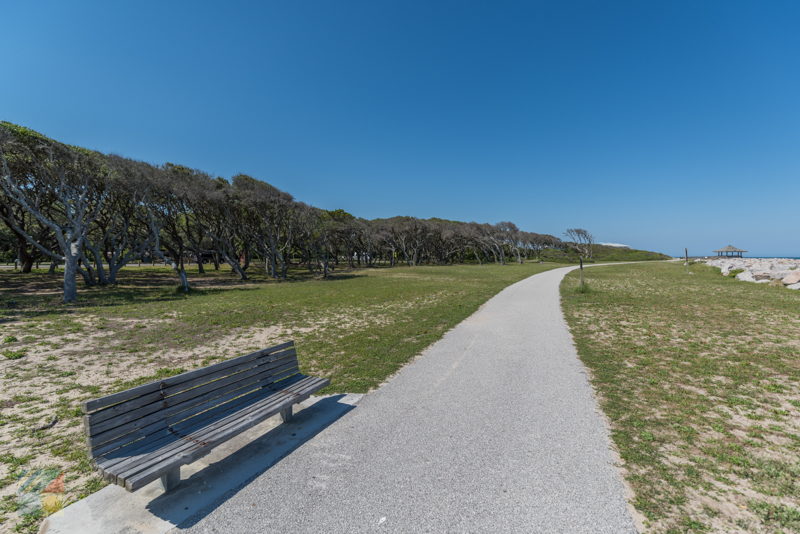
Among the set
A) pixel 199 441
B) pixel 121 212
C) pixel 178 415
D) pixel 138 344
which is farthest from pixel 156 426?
pixel 121 212

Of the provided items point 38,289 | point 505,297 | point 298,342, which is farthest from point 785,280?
point 38,289

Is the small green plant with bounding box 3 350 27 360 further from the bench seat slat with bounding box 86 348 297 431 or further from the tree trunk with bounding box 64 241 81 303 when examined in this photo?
the tree trunk with bounding box 64 241 81 303

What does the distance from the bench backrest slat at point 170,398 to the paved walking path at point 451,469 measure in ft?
3.92

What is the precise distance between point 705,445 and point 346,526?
453 centimetres

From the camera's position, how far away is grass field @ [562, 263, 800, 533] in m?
2.97

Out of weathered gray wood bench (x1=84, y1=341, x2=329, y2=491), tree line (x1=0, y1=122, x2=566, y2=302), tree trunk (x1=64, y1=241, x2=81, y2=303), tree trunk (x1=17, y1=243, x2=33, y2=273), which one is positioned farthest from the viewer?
tree trunk (x1=17, y1=243, x2=33, y2=273)

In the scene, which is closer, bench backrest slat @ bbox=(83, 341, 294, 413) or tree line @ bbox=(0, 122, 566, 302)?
bench backrest slat @ bbox=(83, 341, 294, 413)

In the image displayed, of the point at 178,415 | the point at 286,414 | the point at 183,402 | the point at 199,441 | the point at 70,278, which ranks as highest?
the point at 70,278

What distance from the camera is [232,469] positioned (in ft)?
11.7

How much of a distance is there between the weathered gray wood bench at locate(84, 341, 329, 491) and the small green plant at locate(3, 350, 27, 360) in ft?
21.6

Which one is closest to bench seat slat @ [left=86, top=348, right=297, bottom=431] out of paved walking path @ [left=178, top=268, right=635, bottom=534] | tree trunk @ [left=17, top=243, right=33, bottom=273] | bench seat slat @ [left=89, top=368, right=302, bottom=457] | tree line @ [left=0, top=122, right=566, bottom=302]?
bench seat slat @ [left=89, top=368, right=302, bottom=457]

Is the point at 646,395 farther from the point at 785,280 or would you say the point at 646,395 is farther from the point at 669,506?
the point at 785,280

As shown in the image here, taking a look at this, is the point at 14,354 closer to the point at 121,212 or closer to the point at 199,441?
the point at 199,441

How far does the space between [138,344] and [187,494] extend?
24.7ft
